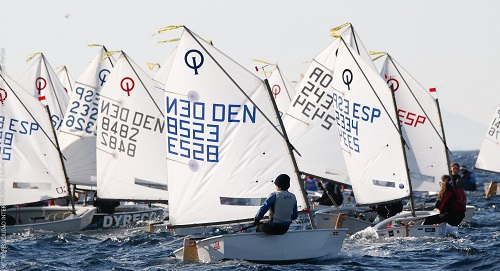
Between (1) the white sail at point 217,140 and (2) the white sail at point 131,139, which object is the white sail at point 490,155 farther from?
(1) the white sail at point 217,140

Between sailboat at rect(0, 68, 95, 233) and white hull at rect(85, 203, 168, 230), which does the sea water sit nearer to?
white hull at rect(85, 203, 168, 230)

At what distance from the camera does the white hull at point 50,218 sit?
2989 centimetres

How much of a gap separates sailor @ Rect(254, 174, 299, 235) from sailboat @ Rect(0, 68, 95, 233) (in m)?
11.7

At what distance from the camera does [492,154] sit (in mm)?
50406

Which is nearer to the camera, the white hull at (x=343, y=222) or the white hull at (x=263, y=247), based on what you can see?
the white hull at (x=263, y=247)

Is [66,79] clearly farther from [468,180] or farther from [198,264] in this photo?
[198,264]

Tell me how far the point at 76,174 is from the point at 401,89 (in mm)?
11960

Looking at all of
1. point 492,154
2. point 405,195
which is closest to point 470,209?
point 405,195

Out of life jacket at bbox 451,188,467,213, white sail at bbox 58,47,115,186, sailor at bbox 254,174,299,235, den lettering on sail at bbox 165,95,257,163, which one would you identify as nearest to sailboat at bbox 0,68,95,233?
white sail at bbox 58,47,115,186

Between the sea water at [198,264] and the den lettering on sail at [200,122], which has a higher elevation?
the den lettering on sail at [200,122]

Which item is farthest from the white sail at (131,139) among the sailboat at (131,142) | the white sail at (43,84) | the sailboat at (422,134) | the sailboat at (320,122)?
the white sail at (43,84)

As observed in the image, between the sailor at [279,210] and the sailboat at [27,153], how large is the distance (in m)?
11.7

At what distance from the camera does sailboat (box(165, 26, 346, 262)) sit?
22.6 meters

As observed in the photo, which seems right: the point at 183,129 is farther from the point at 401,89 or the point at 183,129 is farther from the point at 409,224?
the point at 401,89
